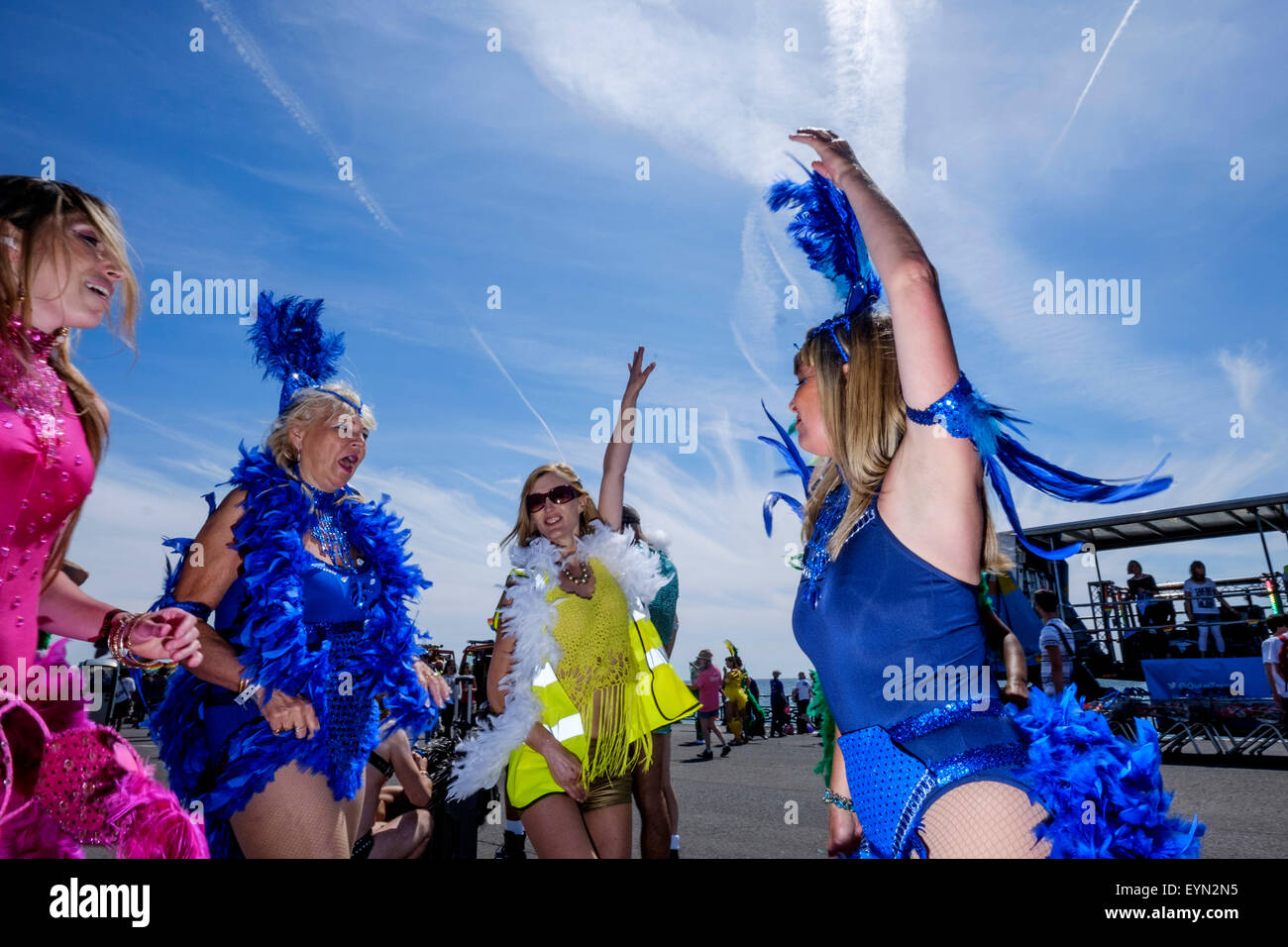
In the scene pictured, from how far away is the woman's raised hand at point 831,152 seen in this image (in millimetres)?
1634

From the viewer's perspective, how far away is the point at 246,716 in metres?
2.33

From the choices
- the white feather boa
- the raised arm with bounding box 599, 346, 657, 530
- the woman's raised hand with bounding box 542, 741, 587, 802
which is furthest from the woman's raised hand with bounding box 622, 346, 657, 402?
the woman's raised hand with bounding box 542, 741, 587, 802

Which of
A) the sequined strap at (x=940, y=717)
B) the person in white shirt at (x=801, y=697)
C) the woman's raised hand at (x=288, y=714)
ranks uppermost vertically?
the sequined strap at (x=940, y=717)

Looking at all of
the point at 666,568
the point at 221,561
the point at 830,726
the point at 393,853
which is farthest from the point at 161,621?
the point at 666,568

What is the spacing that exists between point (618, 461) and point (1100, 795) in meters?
2.81

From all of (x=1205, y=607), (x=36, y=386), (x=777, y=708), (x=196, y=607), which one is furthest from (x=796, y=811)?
(x=777, y=708)

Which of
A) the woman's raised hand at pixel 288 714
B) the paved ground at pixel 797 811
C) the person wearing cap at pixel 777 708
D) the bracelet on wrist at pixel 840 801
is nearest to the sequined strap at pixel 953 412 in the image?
the bracelet on wrist at pixel 840 801

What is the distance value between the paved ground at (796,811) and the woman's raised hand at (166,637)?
286 centimetres

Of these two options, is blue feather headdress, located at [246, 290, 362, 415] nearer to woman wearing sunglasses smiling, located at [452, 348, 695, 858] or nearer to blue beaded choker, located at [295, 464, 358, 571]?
blue beaded choker, located at [295, 464, 358, 571]

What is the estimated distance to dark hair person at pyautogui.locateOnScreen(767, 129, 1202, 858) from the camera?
4.45 ft

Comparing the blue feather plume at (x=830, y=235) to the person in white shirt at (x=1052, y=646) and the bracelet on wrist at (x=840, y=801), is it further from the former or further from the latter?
the person in white shirt at (x=1052, y=646)

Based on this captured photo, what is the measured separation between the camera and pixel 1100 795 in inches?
52.4

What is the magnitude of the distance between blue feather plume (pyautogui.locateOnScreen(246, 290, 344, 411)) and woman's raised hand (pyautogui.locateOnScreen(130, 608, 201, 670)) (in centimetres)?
131

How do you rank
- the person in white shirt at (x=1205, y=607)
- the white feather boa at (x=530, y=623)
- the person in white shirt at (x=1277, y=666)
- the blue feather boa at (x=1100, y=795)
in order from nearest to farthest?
the blue feather boa at (x=1100, y=795) → the white feather boa at (x=530, y=623) → the person in white shirt at (x=1277, y=666) → the person in white shirt at (x=1205, y=607)
